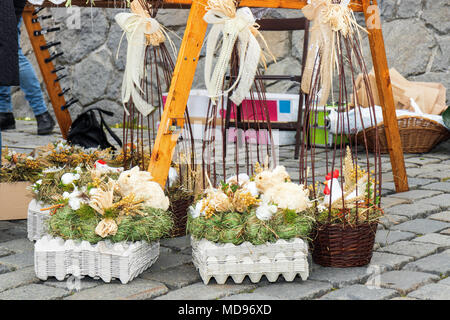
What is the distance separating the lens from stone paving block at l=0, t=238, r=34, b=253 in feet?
8.10

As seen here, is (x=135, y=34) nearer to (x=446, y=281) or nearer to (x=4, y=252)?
(x=4, y=252)

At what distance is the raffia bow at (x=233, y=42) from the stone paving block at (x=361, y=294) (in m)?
0.72

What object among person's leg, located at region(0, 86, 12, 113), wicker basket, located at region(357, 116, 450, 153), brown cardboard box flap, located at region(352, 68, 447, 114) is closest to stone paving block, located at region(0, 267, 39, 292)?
wicker basket, located at region(357, 116, 450, 153)

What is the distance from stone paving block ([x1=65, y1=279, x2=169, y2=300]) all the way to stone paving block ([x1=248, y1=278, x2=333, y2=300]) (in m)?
0.33

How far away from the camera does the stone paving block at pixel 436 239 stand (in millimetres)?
2432

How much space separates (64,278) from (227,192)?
63 centimetres

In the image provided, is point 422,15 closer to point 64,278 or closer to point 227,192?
point 227,192

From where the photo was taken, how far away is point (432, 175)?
382cm

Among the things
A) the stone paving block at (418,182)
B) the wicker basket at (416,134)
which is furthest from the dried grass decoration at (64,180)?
the wicker basket at (416,134)

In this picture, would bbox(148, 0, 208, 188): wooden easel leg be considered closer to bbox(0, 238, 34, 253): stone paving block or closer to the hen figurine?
the hen figurine

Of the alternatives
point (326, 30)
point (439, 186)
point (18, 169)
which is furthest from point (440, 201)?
point (18, 169)

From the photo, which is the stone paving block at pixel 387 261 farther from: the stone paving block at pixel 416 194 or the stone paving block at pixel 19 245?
the stone paving block at pixel 19 245

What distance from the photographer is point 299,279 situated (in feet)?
6.77

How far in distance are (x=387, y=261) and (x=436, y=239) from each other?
40 centimetres
